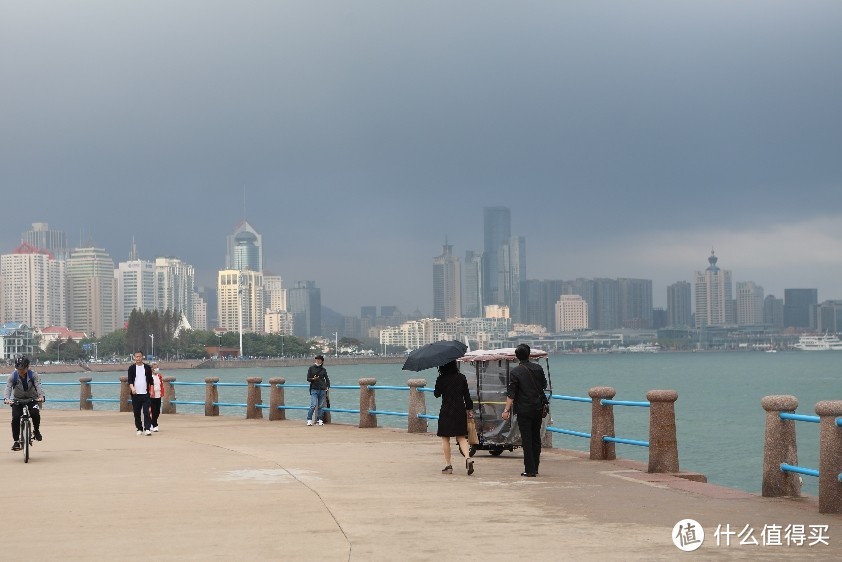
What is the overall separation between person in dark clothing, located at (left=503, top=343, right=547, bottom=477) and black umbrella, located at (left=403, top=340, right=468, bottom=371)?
1132 millimetres

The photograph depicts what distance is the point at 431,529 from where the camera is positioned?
11.8 meters

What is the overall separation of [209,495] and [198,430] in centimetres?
1303

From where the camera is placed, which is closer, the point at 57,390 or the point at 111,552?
the point at 111,552

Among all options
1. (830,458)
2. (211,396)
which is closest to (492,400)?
(830,458)

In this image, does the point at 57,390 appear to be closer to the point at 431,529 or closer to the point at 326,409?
the point at 326,409

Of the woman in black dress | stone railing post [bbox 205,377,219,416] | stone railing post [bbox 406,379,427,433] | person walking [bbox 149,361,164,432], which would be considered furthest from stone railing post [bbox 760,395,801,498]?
stone railing post [bbox 205,377,219,416]

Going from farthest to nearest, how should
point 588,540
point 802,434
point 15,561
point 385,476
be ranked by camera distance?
point 802,434 < point 385,476 < point 588,540 < point 15,561

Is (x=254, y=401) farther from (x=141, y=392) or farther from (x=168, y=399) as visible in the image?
(x=141, y=392)

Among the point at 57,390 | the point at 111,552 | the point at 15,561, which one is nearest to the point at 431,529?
the point at 111,552

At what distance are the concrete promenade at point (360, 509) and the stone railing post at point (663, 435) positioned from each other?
0.35 meters

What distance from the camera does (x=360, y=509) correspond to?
43.4 ft

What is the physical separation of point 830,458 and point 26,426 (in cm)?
1269

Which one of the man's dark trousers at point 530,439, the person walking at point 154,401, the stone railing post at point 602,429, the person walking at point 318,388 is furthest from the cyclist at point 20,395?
the stone railing post at point 602,429

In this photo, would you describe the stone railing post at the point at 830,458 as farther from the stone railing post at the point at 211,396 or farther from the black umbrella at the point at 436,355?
the stone railing post at the point at 211,396
